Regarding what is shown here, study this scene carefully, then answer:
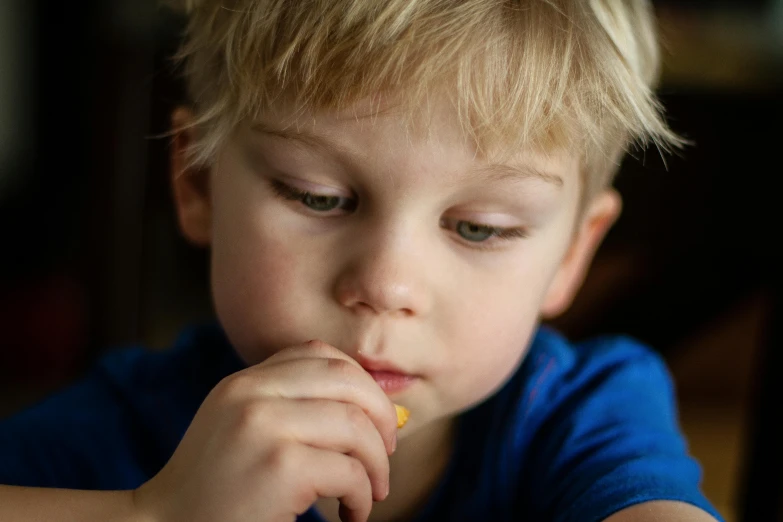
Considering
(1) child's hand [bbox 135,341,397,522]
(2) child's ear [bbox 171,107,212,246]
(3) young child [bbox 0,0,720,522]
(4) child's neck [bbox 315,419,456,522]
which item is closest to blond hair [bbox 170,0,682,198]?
(3) young child [bbox 0,0,720,522]

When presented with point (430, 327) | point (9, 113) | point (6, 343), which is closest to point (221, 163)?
point (430, 327)

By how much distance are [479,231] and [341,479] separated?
0.76 ft

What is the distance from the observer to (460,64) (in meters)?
0.63

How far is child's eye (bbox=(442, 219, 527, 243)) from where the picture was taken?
677 mm

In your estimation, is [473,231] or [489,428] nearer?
[473,231]

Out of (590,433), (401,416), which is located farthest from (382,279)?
(590,433)

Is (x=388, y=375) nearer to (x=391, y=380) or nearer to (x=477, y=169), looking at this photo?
(x=391, y=380)

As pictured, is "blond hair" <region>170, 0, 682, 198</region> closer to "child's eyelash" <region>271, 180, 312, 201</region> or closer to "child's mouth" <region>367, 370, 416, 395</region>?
"child's eyelash" <region>271, 180, 312, 201</region>

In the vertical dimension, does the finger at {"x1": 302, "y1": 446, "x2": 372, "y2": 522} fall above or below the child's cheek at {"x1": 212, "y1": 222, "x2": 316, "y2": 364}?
below

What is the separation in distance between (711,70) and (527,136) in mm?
1007

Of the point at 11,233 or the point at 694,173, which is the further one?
the point at 11,233

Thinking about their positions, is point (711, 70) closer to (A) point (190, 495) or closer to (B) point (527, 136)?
(B) point (527, 136)

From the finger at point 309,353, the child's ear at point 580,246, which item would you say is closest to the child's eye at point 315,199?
the finger at point 309,353

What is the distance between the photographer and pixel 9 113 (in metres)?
2.16
